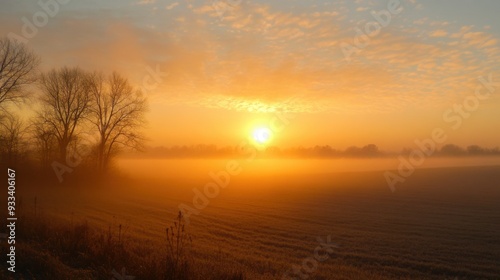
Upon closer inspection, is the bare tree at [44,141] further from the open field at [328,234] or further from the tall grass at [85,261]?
the tall grass at [85,261]

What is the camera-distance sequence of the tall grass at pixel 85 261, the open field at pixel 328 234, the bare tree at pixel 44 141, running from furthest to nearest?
the bare tree at pixel 44 141 < the open field at pixel 328 234 < the tall grass at pixel 85 261

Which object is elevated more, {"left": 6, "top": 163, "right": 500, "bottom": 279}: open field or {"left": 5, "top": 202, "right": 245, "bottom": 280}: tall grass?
{"left": 5, "top": 202, "right": 245, "bottom": 280}: tall grass

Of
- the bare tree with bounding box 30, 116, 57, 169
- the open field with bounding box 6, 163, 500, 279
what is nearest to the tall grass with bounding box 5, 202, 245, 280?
the open field with bounding box 6, 163, 500, 279

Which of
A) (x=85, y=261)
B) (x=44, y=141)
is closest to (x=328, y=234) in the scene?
(x=85, y=261)

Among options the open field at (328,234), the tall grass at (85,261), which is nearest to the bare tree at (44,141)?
the open field at (328,234)

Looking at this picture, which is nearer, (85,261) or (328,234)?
(85,261)

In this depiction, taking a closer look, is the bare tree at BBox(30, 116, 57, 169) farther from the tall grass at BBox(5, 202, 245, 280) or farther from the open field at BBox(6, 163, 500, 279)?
the tall grass at BBox(5, 202, 245, 280)

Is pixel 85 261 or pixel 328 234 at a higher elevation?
pixel 85 261

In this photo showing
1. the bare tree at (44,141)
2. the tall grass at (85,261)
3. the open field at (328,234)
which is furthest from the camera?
the bare tree at (44,141)

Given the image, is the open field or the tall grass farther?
the open field

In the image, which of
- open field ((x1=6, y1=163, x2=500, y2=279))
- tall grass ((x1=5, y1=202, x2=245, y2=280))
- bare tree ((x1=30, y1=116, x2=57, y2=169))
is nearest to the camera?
tall grass ((x1=5, y1=202, x2=245, y2=280))

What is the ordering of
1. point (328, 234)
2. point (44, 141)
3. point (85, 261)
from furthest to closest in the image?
point (44, 141)
point (328, 234)
point (85, 261)

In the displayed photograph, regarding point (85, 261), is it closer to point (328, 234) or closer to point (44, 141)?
point (328, 234)

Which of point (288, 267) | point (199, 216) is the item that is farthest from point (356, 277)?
point (199, 216)
